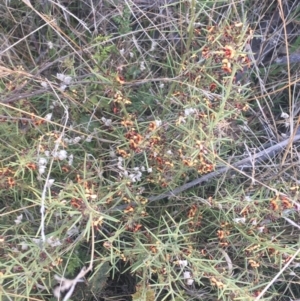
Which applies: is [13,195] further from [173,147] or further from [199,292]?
[199,292]

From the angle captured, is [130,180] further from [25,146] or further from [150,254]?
[25,146]

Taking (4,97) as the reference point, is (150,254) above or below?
below

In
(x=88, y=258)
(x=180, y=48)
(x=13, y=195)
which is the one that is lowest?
(x=88, y=258)

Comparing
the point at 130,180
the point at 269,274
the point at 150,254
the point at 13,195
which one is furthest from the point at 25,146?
the point at 269,274

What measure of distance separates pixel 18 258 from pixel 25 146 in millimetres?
299

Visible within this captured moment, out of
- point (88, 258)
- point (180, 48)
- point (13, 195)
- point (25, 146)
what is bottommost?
point (88, 258)

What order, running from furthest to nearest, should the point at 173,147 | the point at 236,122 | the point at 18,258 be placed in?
the point at 236,122 < the point at 173,147 < the point at 18,258

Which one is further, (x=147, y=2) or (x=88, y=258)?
(x=147, y=2)

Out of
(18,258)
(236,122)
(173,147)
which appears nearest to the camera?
(18,258)

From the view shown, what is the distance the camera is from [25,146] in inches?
49.0

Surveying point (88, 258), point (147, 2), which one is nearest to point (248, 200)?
point (88, 258)

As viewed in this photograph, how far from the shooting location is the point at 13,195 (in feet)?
4.14

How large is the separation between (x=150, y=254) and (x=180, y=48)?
598 millimetres

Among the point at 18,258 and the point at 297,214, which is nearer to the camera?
the point at 18,258
